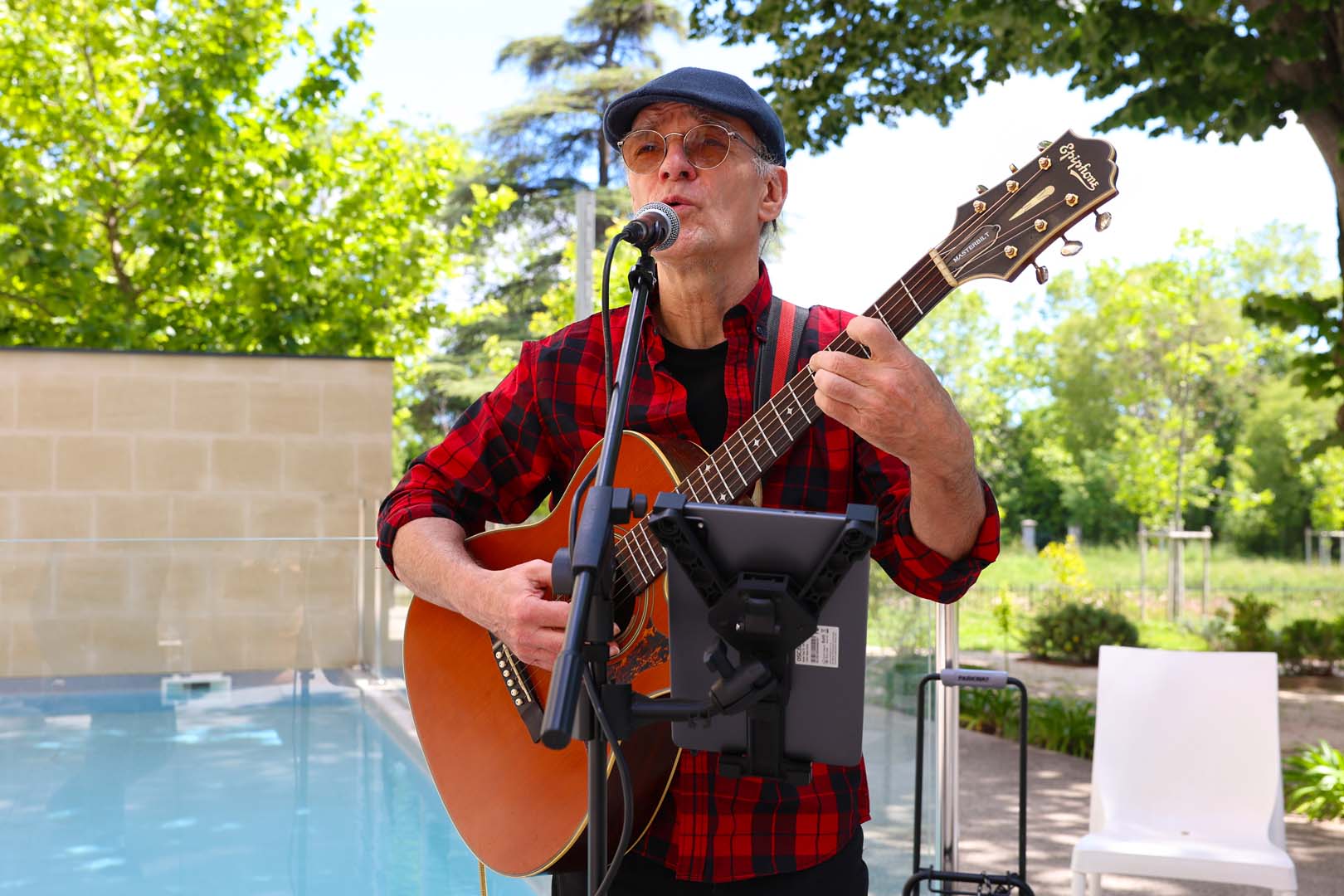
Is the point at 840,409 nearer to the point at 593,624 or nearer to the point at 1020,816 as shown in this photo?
the point at 593,624

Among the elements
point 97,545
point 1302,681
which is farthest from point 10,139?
point 1302,681

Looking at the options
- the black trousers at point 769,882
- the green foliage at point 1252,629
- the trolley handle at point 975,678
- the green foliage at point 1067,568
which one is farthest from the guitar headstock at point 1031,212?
the green foliage at point 1067,568

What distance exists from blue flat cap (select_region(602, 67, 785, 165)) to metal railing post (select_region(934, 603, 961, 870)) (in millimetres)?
1863

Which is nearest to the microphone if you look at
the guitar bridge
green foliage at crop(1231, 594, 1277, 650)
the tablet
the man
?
the man

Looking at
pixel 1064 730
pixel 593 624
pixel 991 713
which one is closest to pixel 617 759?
pixel 593 624

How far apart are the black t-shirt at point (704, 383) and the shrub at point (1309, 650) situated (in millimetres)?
10109

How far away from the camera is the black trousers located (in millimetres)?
1617

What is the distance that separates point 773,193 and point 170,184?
945 centimetres

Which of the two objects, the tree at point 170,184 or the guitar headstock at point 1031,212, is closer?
the guitar headstock at point 1031,212

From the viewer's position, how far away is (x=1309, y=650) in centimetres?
1054

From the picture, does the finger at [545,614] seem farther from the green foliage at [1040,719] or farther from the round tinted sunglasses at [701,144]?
the green foliage at [1040,719]

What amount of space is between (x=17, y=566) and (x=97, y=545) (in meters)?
0.26

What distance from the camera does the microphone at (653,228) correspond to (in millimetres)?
1489

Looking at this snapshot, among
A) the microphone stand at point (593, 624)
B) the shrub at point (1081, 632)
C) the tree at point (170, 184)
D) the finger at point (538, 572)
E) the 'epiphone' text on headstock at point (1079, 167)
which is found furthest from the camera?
the shrub at point (1081, 632)
